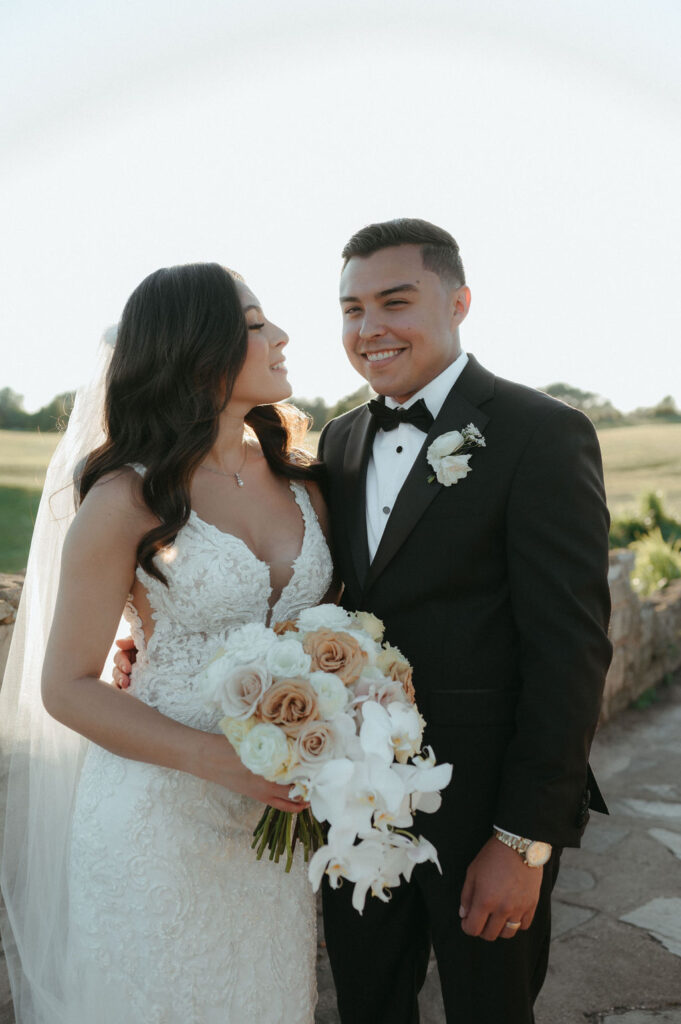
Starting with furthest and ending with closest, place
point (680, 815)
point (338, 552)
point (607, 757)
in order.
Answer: point (607, 757), point (680, 815), point (338, 552)

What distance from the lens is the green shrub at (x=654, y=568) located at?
8281 millimetres

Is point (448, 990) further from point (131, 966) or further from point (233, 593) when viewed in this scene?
point (233, 593)

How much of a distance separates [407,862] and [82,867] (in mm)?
1001

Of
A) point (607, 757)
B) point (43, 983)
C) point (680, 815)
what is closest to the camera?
point (43, 983)

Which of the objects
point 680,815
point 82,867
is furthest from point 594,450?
point 680,815

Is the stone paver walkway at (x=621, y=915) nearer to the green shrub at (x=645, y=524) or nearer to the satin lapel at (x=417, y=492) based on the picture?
the satin lapel at (x=417, y=492)

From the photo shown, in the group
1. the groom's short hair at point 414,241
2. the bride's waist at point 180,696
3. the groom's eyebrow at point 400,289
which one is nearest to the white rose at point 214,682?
the bride's waist at point 180,696

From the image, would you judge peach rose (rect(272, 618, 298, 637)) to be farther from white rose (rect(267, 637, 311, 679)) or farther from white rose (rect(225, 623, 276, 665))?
white rose (rect(267, 637, 311, 679))

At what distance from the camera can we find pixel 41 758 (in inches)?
101

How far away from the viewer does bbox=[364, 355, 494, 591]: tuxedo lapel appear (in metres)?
2.32

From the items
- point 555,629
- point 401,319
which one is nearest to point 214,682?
point 555,629

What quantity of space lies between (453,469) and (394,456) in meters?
0.30

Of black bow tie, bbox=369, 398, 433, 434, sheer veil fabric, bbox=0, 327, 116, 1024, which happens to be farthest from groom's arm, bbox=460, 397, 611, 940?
sheer veil fabric, bbox=0, 327, 116, 1024

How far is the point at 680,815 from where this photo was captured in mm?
4590
